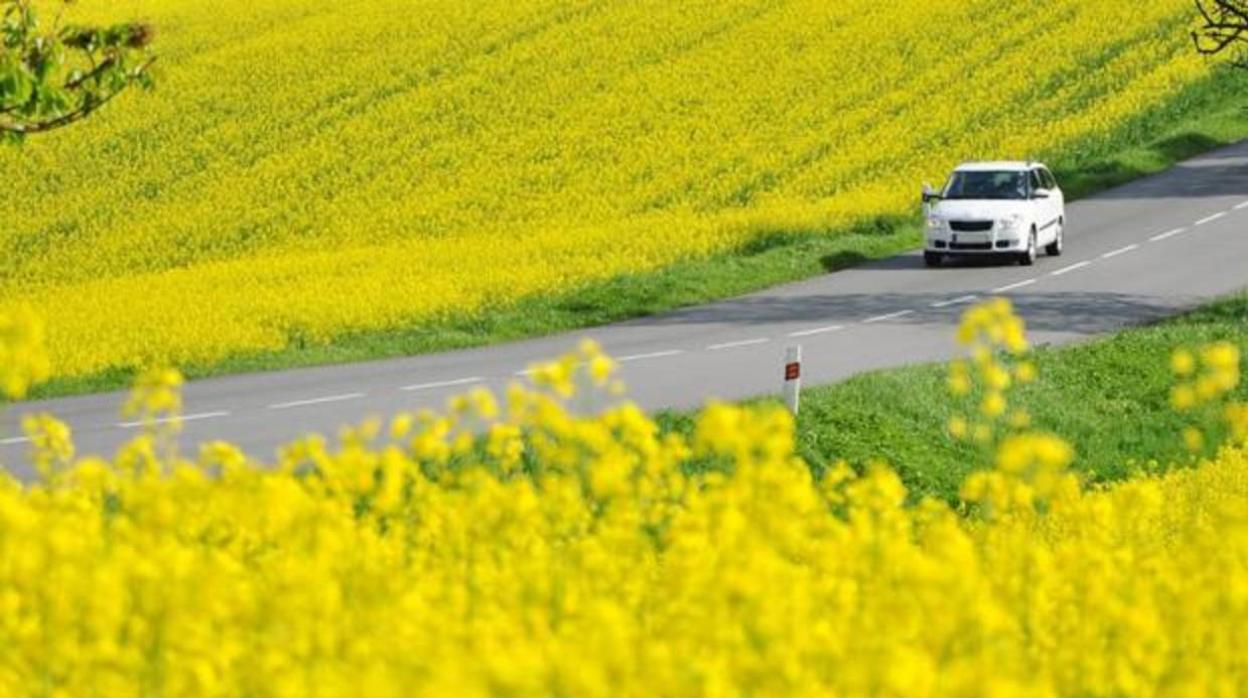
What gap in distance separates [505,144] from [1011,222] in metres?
18.5

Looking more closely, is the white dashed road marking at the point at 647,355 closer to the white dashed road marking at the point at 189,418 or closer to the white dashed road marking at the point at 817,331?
the white dashed road marking at the point at 817,331

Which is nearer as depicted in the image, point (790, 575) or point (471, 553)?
point (790, 575)

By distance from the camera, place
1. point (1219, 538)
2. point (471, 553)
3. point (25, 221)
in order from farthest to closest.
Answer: point (25, 221), point (1219, 538), point (471, 553)

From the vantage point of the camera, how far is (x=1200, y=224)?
128 feet

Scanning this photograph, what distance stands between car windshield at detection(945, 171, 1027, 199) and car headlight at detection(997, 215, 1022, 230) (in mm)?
838

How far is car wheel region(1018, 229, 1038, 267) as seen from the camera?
35.7 meters

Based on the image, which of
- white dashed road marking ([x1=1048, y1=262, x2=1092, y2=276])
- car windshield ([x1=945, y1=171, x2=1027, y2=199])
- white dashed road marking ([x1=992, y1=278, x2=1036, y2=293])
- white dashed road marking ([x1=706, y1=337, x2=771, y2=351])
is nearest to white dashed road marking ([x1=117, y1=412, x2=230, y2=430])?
white dashed road marking ([x1=706, y1=337, x2=771, y2=351])

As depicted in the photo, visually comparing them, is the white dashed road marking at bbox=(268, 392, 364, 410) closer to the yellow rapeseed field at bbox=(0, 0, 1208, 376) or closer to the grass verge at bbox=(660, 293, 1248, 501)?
the grass verge at bbox=(660, 293, 1248, 501)

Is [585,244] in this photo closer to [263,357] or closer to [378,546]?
[263,357]

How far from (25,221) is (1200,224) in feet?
72.8

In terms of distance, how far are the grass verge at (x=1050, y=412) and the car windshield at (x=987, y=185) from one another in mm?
10229

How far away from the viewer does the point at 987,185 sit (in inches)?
1453

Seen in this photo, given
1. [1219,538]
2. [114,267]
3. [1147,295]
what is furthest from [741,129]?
[1219,538]

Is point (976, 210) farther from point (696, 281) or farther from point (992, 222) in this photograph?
point (696, 281)
